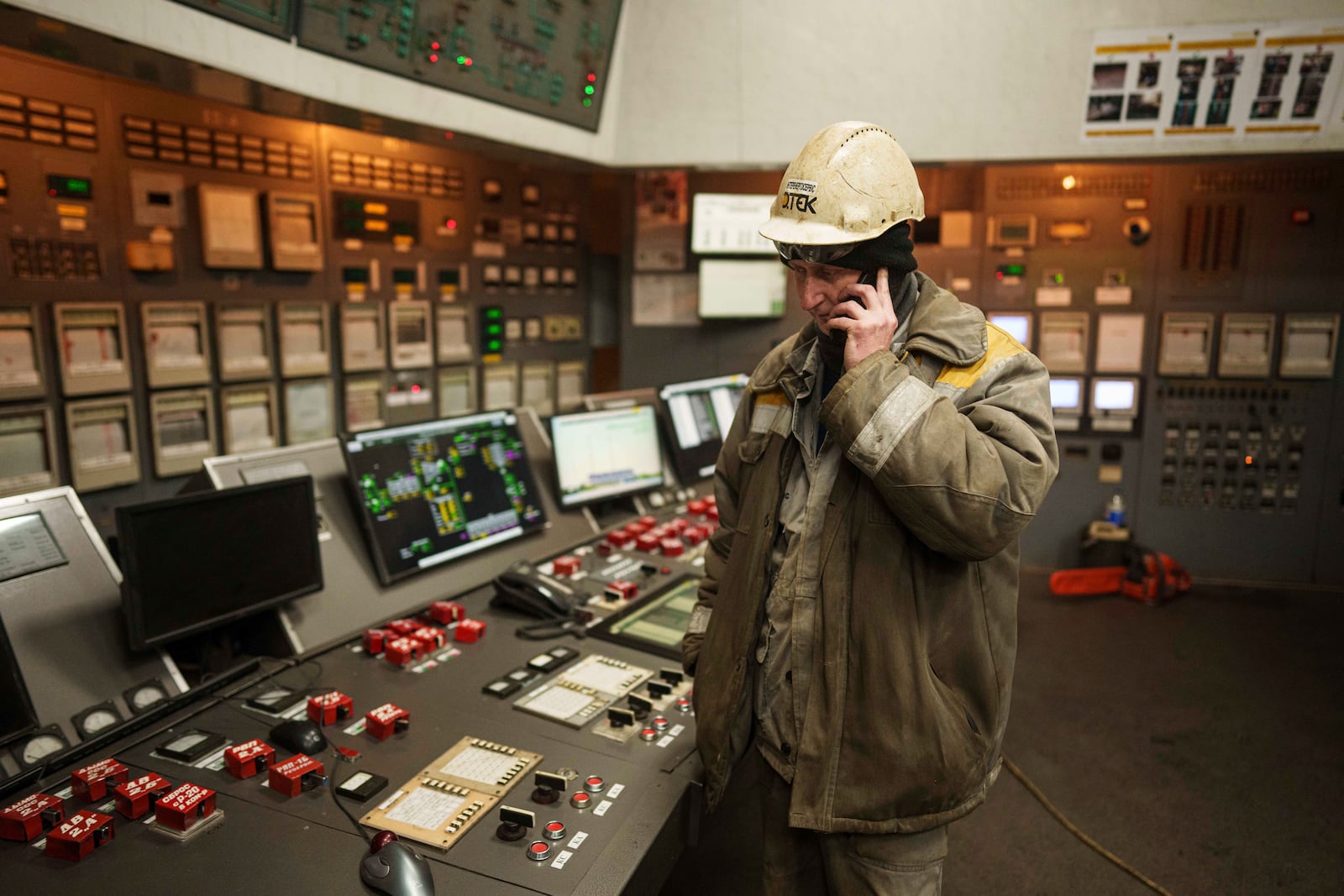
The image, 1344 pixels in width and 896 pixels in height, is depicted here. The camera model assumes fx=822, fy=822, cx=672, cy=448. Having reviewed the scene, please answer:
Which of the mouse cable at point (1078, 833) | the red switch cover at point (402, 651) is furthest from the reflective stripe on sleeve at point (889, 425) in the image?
the mouse cable at point (1078, 833)

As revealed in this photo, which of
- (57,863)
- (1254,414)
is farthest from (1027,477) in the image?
(1254,414)

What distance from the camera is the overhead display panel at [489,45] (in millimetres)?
2119

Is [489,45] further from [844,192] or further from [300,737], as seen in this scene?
[300,737]

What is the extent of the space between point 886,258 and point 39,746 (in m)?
1.54

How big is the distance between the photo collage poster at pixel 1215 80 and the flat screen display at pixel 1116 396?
5.39ft

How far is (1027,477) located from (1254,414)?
4064 mm

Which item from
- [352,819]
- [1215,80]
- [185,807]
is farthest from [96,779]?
[1215,80]

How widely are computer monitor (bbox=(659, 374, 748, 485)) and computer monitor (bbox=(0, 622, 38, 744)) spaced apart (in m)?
2.08

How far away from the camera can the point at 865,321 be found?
3.67 ft

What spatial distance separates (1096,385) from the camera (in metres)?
4.34

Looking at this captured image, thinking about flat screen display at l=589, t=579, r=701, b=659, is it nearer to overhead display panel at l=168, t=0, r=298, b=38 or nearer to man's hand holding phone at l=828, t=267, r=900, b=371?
man's hand holding phone at l=828, t=267, r=900, b=371

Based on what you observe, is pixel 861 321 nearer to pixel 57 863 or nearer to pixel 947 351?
pixel 947 351

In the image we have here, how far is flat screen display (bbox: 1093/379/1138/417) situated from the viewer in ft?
14.2

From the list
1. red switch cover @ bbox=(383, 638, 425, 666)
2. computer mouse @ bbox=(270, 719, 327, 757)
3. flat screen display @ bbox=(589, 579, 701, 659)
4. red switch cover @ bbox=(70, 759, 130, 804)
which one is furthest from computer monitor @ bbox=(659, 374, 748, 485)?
red switch cover @ bbox=(70, 759, 130, 804)
